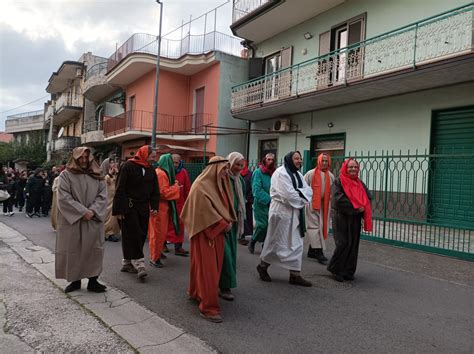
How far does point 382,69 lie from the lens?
11.1 meters

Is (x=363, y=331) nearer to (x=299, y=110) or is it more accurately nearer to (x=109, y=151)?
(x=299, y=110)

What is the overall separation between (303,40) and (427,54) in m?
6.02

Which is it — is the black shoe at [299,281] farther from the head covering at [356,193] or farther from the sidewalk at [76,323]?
the sidewalk at [76,323]

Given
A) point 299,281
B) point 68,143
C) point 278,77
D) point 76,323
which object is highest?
point 278,77

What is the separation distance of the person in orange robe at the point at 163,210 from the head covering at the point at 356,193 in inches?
106

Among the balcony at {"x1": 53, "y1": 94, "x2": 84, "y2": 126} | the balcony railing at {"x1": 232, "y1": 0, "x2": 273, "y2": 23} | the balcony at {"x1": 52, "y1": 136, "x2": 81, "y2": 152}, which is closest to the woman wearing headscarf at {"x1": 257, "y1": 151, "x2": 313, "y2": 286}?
the balcony railing at {"x1": 232, "y1": 0, "x2": 273, "y2": 23}

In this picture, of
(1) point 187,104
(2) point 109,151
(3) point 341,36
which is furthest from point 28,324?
(2) point 109,151

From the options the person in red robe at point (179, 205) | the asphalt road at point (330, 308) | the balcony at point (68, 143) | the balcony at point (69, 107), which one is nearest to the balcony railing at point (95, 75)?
the balcony at point (69, 107)

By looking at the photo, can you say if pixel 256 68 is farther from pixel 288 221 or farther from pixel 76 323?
pixel 76 323

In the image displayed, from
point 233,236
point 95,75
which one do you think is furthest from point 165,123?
point 233,236

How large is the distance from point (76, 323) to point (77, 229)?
4.01 feet

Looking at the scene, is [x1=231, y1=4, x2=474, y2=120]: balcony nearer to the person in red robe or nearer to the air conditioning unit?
the air conditioning unit

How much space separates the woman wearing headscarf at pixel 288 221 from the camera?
204 inches

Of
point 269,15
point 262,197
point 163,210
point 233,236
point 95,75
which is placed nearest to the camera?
point 233,236
